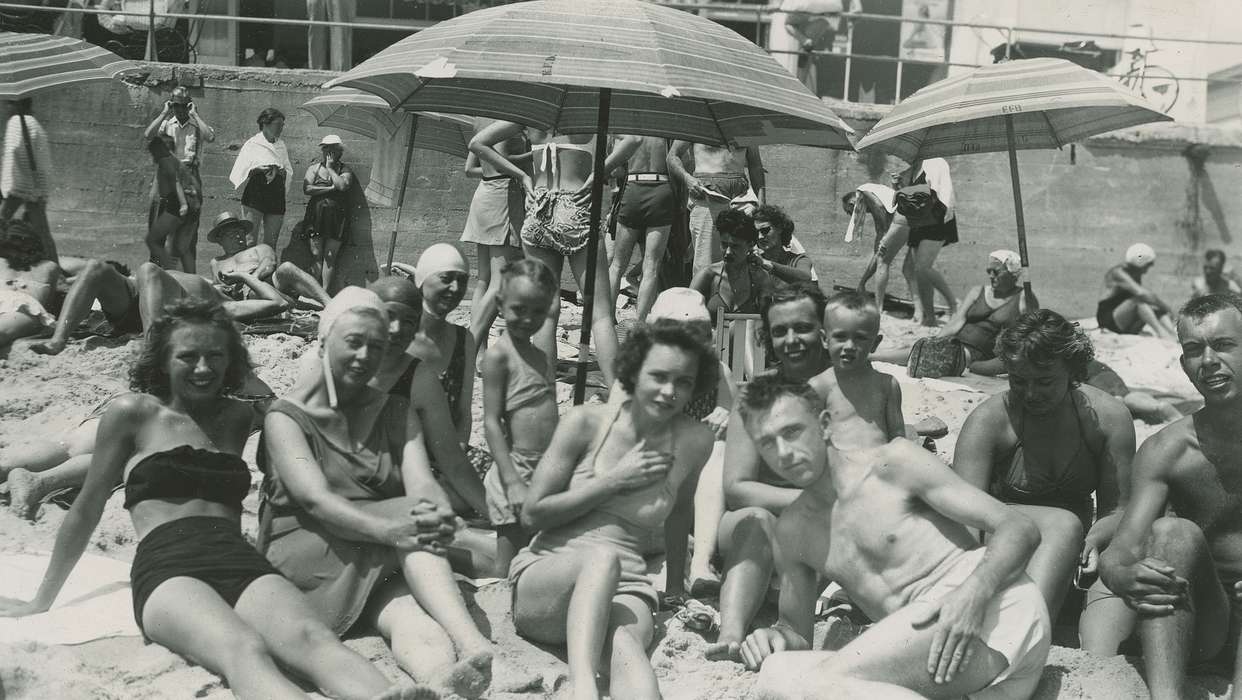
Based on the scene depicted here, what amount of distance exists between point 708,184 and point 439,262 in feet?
13.0

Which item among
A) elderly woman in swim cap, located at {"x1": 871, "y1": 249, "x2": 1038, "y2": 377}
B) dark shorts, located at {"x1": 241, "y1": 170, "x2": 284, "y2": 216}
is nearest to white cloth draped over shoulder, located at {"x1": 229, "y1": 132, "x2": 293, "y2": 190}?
dark shorts, located at {"x1": 241, "y1": 170, "x2": 284, "y2": 216}

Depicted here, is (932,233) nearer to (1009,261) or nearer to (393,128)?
(1009,261)

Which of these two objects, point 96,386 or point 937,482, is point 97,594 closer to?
point 937,482

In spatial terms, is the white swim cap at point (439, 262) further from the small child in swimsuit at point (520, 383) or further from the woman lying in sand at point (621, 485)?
the woman lying in sand at point (621, 485)

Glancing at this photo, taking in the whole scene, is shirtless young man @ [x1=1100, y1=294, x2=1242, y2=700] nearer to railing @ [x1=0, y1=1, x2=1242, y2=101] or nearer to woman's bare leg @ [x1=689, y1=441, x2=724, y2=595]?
woman's bare leg @ [x1=689, y1=441, x2=724, y2=595]

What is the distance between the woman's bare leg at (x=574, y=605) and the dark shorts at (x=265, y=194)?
795cm

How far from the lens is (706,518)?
534 cm

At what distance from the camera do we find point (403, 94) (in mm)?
6520

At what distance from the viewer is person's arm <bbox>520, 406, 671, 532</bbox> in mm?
4633

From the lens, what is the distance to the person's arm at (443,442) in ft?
16.9

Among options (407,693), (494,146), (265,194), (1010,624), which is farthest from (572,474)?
(265,194)

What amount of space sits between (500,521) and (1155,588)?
2.38m

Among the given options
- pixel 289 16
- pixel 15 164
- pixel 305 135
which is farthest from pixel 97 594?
pixel 289 16

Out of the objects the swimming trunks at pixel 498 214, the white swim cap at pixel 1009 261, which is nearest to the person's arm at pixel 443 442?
the swimming trunks at pixel 498 214
